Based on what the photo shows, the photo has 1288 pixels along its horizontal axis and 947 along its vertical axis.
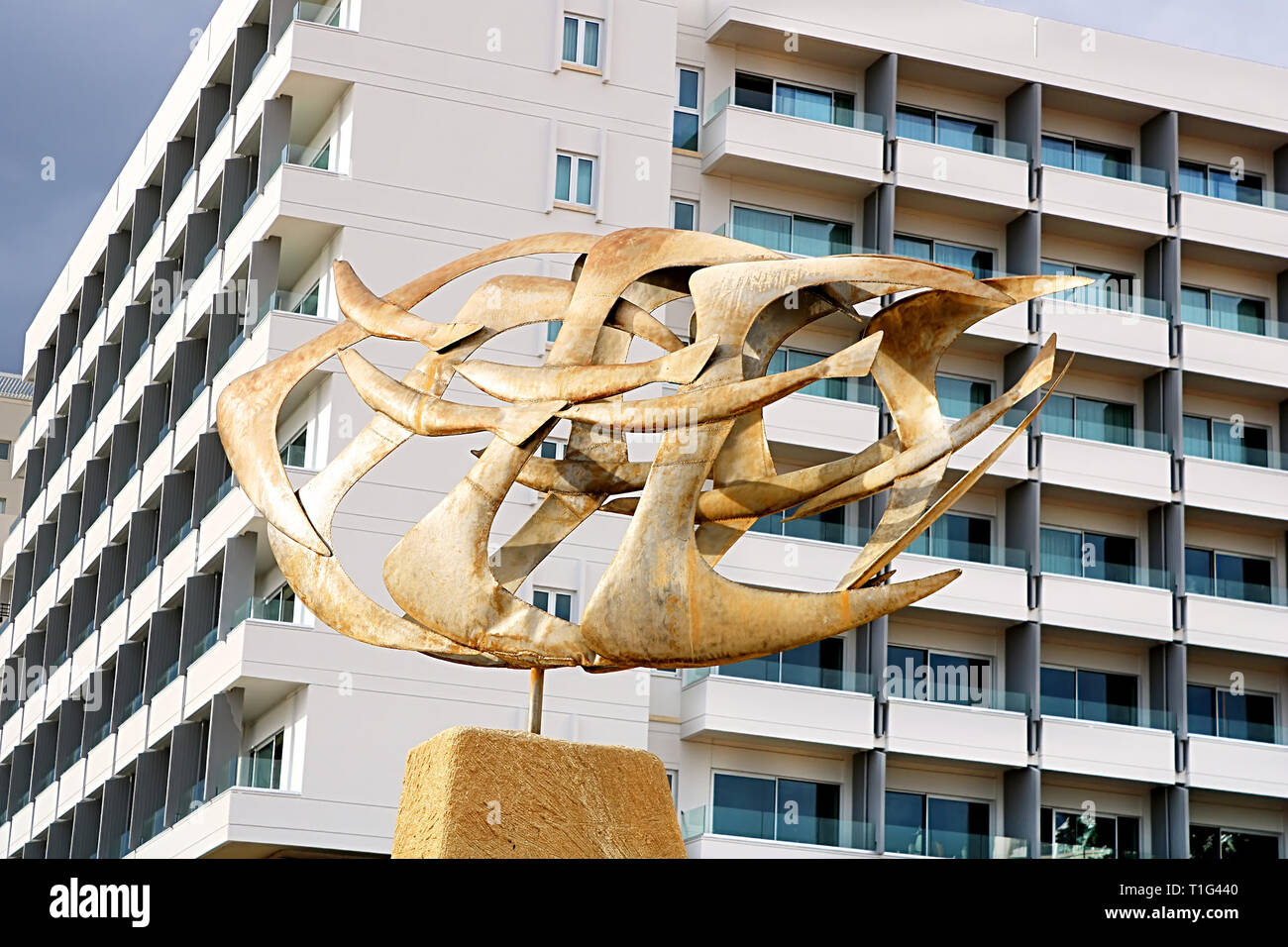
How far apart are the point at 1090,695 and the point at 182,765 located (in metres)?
17.8

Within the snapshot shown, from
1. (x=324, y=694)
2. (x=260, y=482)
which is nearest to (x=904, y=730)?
(x=324, y=694)

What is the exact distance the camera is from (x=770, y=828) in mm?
35500

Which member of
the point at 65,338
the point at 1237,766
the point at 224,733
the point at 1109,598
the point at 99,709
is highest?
the point at 65,338

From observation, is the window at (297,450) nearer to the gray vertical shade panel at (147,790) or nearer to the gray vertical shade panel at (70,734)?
the gray vertical shade panel at (147,790)

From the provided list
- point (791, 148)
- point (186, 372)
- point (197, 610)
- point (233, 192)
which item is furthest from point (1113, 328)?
point (197, 610)

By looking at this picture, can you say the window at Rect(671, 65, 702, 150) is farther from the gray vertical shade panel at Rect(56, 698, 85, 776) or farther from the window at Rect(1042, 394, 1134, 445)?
the gray vertical shade panel at Rect(56, 698, 85, 776)

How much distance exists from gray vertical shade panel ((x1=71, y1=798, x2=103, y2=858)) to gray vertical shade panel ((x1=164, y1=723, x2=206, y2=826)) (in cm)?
603

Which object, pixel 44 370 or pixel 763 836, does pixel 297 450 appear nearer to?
pixel 763 836

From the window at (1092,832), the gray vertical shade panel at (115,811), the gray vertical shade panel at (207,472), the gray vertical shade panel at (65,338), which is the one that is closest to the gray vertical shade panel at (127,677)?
the gray vertical shade panel at (115,811)

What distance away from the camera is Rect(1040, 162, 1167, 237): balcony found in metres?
42.0

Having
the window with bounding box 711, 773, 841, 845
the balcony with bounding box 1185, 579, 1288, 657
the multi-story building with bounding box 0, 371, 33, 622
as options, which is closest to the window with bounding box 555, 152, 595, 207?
the window with bounding box 711, 773, 841, 845

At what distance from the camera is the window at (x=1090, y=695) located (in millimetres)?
40031

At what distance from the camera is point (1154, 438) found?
41.7 m
